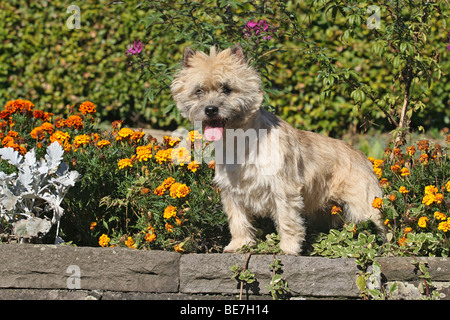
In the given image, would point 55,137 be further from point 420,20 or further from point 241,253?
point 420,20

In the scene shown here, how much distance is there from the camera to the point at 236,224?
4.24 meters

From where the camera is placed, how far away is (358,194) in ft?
14.6

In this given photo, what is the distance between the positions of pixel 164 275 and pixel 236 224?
2.27 ft

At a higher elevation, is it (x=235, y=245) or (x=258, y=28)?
(x=258, y=28)

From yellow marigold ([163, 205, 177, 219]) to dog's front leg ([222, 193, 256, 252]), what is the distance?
40 centimetres

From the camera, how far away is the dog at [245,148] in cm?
394

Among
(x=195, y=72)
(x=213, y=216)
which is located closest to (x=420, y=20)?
(x=195, y=72)

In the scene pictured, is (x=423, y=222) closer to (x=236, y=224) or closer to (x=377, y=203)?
(x=377, y=203)

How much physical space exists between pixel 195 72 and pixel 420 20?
1.80 meters

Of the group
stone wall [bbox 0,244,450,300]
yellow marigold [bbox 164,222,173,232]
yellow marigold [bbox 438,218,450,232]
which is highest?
yellow marigold [bbox 438,218,450,232]

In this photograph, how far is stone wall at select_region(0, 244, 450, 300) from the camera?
148 inches

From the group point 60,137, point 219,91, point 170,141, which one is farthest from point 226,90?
point 60,137

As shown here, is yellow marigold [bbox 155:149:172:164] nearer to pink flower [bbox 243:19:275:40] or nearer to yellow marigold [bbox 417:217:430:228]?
pink flower [bbox 243:19:275:40]

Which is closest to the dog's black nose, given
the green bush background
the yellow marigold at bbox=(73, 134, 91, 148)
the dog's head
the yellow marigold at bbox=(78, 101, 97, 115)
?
the dog's head
